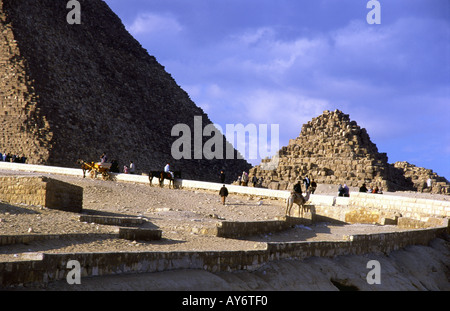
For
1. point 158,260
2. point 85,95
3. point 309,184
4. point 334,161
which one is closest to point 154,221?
point 158,260

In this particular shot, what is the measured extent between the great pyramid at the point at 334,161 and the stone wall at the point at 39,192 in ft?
95.6

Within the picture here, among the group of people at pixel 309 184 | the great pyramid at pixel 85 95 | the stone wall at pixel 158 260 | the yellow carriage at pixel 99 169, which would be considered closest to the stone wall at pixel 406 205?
the group of people at pixel 309 184

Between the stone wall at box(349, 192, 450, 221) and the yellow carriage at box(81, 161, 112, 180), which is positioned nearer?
the stone wall at box(349, 192, 450, 221)

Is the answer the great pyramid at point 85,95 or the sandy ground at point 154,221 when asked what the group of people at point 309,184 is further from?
the great pyramid at point 85,95

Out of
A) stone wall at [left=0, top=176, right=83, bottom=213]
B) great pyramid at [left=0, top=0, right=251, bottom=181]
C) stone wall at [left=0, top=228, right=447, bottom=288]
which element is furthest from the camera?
great pyramid at [left=0, top=0, right=251, bottom=181]

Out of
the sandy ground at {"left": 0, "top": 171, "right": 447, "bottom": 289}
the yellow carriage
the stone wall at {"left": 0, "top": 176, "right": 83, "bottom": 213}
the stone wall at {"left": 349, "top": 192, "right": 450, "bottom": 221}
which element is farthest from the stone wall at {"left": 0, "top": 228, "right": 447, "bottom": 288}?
the yellow carriage

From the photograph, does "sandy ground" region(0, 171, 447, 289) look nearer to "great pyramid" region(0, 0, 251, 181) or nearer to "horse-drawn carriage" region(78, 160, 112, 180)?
"horse-drawn carriage" region(78, 160, 112, 180)

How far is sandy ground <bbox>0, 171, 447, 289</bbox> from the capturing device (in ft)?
38.2

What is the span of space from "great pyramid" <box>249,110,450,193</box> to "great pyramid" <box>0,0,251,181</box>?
65.3ft

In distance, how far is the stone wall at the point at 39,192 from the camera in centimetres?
1608

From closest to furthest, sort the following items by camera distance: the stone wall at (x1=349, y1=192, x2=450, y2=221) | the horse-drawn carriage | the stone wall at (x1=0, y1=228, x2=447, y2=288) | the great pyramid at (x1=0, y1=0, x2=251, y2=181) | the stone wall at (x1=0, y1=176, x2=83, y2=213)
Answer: the stone wall at (x1=0, y1=228, x2=447, y2=288), the stone wall at (x1=0, y1=176, x2=83, y2=213), the stone wall at (x1=349, y1=192, x2=450, y2=221), the horse-drawn carriage, the great pyramid at (x1=0, y1=0, x2=251, y2=181)

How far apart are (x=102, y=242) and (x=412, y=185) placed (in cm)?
4175

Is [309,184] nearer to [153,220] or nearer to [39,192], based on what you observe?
[153,220]

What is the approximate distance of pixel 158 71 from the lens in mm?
101188
